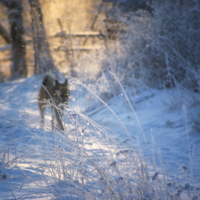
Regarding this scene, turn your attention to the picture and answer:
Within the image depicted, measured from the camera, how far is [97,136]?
308cm

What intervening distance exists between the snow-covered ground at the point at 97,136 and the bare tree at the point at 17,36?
14.0 feet

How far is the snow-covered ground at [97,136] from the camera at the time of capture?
1.46 metres

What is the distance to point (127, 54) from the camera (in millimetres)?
6273

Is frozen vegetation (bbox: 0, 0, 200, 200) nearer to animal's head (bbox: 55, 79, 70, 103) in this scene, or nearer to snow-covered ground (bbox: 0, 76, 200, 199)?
snow-covered ground (bbox: 0, 76, 200, 199)

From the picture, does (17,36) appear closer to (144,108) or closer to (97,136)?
(144,108)

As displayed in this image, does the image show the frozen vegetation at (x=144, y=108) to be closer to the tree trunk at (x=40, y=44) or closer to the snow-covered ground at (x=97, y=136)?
the snow-covered ground at (x=97, y=136)

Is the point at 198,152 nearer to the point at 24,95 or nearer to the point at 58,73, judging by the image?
the point at 24,95

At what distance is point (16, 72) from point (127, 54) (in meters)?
5.94

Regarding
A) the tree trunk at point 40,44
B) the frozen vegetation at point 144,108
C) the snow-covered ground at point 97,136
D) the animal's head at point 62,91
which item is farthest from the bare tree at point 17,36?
the animal's head at point 62,91

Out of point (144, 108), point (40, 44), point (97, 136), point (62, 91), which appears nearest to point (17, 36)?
point (40, 44)

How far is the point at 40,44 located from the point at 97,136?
7315 mm

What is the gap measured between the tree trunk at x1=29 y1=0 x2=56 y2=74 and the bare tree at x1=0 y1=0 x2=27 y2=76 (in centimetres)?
94

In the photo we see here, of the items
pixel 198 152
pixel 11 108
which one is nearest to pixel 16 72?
pixel 11 108

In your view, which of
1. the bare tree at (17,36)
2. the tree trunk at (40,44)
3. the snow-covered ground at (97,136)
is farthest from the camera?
the bare tree at (17,36)
